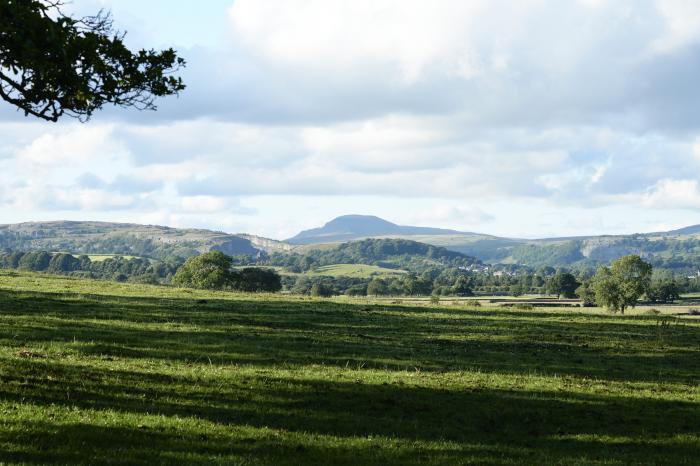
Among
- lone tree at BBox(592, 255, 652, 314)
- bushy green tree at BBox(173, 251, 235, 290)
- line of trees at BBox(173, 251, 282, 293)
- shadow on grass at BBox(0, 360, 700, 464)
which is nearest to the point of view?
shadow on grass at BBox(0, 360, 700, 464)

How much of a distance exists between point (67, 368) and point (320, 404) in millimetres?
8384

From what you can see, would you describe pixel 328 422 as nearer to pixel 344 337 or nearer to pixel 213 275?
pixel 344 337

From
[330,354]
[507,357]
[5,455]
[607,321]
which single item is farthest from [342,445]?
[607,321]

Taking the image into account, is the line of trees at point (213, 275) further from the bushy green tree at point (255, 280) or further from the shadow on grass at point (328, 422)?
the shadow on grass at point (328, 422)

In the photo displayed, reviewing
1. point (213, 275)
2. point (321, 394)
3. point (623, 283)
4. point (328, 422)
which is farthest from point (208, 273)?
point (328, 422)

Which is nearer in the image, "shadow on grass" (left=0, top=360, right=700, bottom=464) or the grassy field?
"shadow on grass" (left=0, top=360, right=700, bottom=464)

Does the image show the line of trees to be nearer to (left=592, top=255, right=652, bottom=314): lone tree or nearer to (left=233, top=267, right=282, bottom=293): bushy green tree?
(left=233, top=267, right=282, bottom=293): bushy green tree

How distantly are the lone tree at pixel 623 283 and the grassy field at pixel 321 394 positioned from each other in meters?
89.0

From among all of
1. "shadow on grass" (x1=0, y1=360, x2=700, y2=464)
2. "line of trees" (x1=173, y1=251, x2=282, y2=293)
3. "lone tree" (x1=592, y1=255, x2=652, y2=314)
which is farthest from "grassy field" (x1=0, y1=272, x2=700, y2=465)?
"line of trees" (x1=173, y1=251, x2=282, y2=293)

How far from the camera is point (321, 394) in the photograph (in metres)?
22.9

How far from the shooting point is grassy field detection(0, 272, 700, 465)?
1702 centimetres

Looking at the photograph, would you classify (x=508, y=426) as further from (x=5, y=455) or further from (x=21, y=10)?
(x=21, y=10)

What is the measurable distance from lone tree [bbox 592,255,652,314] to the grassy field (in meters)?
89.0

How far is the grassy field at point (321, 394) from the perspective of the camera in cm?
1702
